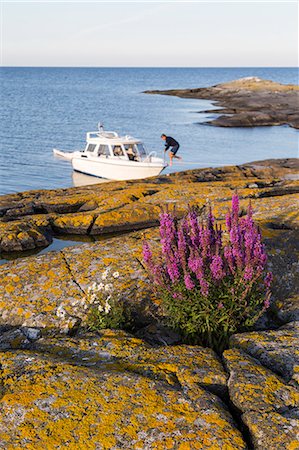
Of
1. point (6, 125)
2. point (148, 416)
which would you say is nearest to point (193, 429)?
point (148, 416)

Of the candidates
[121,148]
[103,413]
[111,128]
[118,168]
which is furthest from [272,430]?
[111,128]

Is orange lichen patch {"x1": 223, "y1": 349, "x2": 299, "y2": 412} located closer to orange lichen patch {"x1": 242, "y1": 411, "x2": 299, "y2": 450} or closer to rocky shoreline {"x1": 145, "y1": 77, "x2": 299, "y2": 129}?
orange lichen patch {"x1": 242, "y1": 411, "x2": 299, "y2": 450}

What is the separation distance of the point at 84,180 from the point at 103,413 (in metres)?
29.3

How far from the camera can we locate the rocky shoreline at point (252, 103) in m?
63.4

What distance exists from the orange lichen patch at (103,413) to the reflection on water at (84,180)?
2786 centimetres

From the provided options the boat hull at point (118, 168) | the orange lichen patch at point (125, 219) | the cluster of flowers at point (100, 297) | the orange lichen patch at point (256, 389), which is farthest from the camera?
the boat hull at point (118, 168)

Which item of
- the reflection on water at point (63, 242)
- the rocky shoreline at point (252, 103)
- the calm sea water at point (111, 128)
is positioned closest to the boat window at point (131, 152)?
the calm sea water at point (111, 128)

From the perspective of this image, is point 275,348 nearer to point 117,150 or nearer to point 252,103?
point 117,150

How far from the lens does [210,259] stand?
5613 millimetres

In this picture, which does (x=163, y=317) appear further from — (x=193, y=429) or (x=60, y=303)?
(x=193, y=429)

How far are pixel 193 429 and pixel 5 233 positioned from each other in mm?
Answer: 7839

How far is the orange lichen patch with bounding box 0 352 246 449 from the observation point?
3.81 meters

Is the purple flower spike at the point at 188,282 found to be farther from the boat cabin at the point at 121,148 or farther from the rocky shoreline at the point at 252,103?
the rocky shoreline at the point at 252,103

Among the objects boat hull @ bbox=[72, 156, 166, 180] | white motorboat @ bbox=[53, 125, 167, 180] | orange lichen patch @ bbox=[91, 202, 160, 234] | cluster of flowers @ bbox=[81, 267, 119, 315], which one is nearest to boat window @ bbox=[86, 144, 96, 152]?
white motorboat @ bbox=[53, 125, 167, 180]
